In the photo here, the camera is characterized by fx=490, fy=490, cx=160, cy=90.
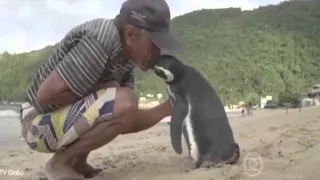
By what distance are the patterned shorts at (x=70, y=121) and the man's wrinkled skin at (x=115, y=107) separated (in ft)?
0.11

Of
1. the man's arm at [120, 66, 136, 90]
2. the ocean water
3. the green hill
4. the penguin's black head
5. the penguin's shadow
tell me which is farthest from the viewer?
the green hill

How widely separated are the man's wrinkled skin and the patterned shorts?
3 centimetres

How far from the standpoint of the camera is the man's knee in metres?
A: 2.48

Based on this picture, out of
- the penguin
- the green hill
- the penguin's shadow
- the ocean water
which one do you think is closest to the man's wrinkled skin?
the penguin

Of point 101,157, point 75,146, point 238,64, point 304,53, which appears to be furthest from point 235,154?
point 304,53

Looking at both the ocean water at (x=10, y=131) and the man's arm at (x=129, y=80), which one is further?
the ocean water at (x=10, y=131)

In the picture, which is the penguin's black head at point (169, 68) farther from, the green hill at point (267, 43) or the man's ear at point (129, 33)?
the green hill at point (267, 43)

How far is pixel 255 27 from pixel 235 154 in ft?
142

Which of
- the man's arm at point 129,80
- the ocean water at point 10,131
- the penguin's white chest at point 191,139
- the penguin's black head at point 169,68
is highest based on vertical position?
the penguin's black head at point 169,68

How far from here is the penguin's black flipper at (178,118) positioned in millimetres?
2646

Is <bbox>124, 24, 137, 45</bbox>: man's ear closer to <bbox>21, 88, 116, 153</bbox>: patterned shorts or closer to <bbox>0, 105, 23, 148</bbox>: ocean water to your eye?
<bbox>21, 88, 116, 153</bbox>: patterned shorts

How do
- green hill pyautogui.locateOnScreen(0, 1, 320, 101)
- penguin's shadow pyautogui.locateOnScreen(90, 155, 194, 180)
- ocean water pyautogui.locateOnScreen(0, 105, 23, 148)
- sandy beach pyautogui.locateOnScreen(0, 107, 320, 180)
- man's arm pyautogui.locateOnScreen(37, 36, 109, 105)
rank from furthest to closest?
green hill pyautogui.locateOnScreen(0, 1, 320, 101) → ocean water pyautogui.locateOnScreen(0, 105, 23, 148) → penguin's shadow pyautogui.locateOnScreen(90, 155, 194, 180) → man's arm pyautogui.locateOnScreen(37, 36, 109, 105) → sandy beach pyautogui.locateOnScreen(0, 107, 320, 180)

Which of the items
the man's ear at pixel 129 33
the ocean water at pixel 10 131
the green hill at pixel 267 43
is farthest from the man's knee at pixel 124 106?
the green hill at pixel 267 43

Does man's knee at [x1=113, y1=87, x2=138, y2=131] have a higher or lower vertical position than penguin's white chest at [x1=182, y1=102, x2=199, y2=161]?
higher
